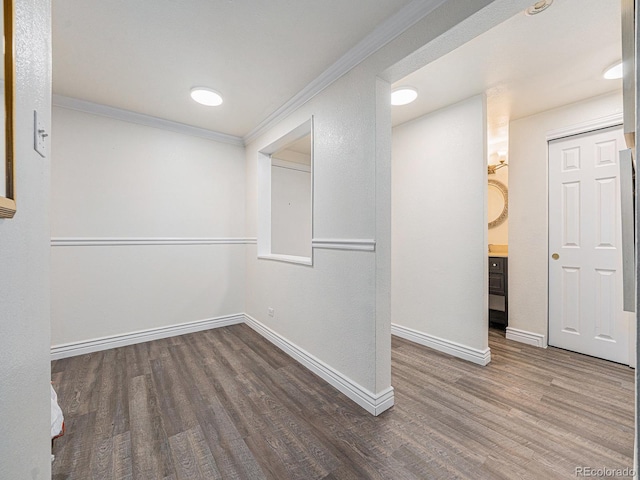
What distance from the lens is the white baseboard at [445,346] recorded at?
7.66 feet

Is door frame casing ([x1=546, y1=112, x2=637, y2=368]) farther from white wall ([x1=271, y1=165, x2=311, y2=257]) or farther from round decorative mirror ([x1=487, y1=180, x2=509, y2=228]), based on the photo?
white wall ([x1=271, y1=165, x2=311, y2=257])

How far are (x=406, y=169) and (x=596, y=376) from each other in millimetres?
2395

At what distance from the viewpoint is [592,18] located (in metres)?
1.52

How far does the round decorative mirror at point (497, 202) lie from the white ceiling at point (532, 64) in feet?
4.24

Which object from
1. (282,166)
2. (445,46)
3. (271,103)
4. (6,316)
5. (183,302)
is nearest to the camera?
(6,316)

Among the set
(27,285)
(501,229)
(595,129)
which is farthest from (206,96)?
(501,229)

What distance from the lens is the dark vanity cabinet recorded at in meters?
3.08

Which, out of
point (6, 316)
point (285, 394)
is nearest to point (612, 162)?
point (285, 394)

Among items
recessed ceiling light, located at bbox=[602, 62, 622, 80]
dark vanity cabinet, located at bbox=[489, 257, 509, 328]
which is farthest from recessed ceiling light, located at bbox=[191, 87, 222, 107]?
dark vanity cabinet, located at bbox=[489, 257, 509, 328]

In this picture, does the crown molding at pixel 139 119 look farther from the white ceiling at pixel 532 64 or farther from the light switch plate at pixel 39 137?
the light switch plate at pixel 39 137

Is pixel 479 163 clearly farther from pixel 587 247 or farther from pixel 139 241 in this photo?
pixel 139 241

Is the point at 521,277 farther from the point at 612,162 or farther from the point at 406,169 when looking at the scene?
the point at 406,169

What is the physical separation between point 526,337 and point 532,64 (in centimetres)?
253

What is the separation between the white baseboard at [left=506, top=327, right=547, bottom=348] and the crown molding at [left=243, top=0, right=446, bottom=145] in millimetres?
3040
